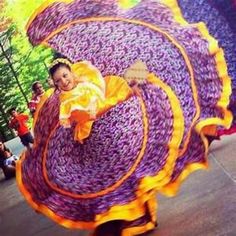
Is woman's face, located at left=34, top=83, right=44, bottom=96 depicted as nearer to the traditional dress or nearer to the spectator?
the traditional dress

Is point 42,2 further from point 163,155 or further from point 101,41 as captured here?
point 163,155

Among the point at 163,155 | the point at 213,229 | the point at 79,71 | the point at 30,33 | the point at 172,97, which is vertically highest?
the point at 30,33

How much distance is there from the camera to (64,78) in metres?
2.78

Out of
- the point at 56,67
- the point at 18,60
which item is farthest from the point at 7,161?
the point at 56,67

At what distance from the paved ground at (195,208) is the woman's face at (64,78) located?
1.39 ft

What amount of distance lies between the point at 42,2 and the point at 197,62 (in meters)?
0.81

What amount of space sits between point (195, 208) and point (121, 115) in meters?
0.65

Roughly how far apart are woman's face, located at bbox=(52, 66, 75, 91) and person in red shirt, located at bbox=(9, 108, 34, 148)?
0.84 ft

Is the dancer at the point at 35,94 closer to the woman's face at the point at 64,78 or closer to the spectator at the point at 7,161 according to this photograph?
the woman's face at the point at 64,78

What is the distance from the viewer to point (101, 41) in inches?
111

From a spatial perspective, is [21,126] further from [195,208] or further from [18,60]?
[195,208]

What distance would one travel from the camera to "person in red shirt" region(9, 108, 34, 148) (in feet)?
9.30

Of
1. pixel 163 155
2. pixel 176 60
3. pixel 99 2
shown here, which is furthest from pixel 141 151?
pixel 99 2

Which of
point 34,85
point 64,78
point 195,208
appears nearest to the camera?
point 64,78
